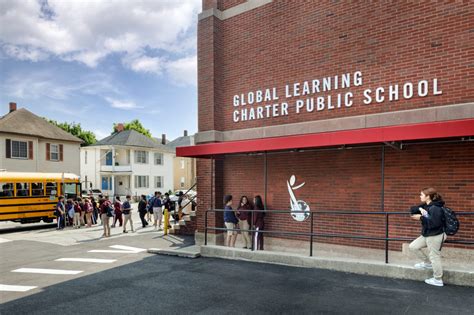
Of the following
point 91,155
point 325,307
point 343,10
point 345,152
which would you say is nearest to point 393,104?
point 345,152

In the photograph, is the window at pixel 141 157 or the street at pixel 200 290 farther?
the window at pixel 141 157

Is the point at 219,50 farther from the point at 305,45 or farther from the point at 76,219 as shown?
the point at 76,219

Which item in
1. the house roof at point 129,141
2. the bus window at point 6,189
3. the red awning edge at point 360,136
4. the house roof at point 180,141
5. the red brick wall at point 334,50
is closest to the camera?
the red awning edge at point 360,136

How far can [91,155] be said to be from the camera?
4266cm

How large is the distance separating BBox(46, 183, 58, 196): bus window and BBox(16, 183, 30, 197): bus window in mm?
1087

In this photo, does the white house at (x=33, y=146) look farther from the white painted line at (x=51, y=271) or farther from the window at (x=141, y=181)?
the white painted line at (x=51, y=271)

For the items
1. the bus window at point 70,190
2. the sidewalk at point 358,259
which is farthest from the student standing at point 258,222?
the bus window at point 70,190

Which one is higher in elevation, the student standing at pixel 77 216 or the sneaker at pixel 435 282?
the sneaker at pixel 435 282

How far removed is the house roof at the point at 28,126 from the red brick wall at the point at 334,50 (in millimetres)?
21980

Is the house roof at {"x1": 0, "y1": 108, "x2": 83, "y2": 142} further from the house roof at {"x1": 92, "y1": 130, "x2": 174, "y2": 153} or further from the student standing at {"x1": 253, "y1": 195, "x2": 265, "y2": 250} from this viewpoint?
the student standing at {"x1": 253, "y1": 195, "x2": 265, "y2": 250}

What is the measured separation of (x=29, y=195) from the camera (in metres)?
17.8

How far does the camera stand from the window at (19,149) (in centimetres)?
2713

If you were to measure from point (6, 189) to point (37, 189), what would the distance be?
1.54 metres

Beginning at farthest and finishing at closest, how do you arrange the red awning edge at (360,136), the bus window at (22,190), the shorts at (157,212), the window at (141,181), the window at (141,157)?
1. the window at (141,157)
2. the window at (141,181)
3. the shorts at (157,212)
4. the bus window at (22,190)
5. the red awning edge at (360,136)
